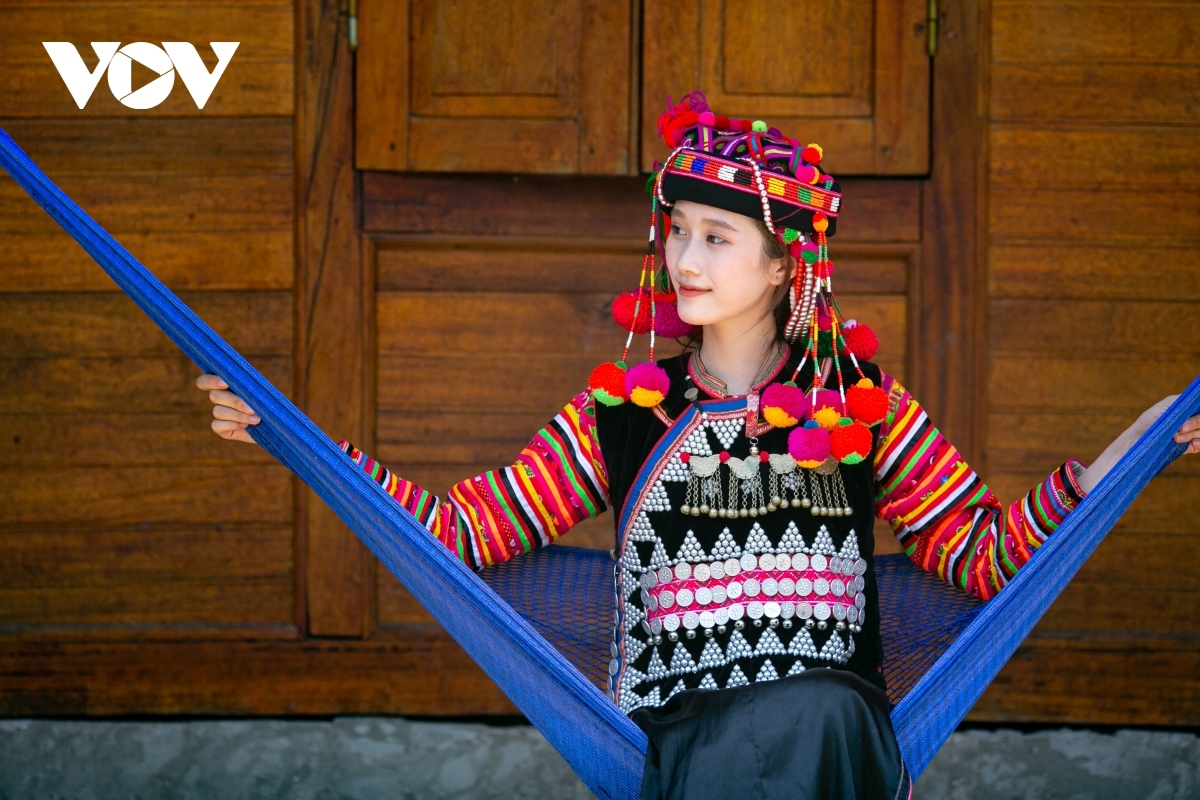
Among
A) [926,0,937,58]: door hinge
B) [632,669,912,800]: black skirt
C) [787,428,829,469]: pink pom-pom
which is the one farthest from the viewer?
[926,0,937,58]: door hinge

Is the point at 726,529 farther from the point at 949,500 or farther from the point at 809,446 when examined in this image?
the point at 949,500

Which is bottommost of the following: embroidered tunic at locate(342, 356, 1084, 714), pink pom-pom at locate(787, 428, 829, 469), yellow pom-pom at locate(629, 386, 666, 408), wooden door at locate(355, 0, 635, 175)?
embroidered tunic at locate(342, 356, 1084, 714)

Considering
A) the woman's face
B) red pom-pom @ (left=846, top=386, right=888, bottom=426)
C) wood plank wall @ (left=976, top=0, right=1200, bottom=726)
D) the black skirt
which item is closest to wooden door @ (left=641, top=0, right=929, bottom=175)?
wood plank wall @ (left=976, top=0, right=1200, bottom=726)

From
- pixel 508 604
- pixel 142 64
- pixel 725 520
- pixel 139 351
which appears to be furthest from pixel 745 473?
pixel 142 64

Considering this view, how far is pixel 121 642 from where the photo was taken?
9.95ft

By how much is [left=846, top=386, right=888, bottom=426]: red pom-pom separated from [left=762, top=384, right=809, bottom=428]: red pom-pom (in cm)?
7

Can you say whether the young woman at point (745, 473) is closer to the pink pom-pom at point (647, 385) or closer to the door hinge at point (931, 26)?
the pink pom-pom at point (647, 385)

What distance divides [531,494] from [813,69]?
4.33 feet

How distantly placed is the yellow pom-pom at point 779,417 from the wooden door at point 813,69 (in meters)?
1.08

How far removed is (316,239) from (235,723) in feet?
3.60

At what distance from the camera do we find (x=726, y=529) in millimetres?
2025

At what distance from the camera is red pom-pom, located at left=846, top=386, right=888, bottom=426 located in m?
2.01

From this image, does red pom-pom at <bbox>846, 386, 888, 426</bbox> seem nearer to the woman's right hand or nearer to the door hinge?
the woman's right hand

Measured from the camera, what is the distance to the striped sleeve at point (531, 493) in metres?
2.13
